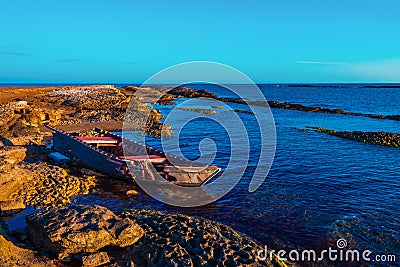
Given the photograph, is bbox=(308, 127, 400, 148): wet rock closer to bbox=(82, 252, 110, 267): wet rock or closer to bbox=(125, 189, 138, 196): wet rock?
bbox=(125, 189, 138, 196): wet rock

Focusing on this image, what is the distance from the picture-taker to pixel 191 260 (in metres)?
6.49

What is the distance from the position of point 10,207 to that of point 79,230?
4.37 m

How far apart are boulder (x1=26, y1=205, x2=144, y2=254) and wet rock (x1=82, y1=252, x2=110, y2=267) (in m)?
0.20

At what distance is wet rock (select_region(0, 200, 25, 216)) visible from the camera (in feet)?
31.3

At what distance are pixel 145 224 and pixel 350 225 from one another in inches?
257

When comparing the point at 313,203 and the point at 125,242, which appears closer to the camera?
the point at 125,242

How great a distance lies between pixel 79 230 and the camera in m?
6.80

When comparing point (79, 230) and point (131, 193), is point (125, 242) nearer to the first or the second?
point (79, 230)

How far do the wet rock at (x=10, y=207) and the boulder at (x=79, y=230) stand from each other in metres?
2.72

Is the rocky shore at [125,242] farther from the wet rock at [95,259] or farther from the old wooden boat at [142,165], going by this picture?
the old wooden boat at [142,165]

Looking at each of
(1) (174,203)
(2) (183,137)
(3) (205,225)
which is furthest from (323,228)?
(2) (183,137)

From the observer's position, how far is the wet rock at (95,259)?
657 centimetres

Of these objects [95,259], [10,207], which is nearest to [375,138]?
[95,259]

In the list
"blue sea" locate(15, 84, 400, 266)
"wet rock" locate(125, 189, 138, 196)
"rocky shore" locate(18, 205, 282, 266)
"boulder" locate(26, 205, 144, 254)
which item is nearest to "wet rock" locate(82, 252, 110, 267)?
"rocky shore" locate(18, 205, 282, 266)
